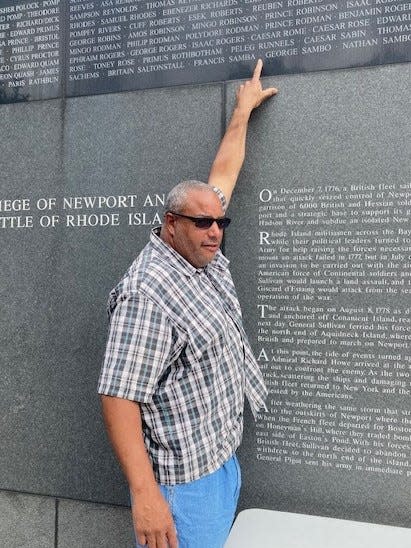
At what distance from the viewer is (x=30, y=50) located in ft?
12.5

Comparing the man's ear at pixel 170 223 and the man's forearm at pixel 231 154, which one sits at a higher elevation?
the man's forearm at pixel 231 154

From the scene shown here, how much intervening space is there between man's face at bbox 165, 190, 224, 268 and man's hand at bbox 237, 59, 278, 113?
961 millimetres

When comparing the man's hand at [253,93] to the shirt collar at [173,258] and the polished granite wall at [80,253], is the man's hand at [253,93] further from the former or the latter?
the shirt collar at [173,258]

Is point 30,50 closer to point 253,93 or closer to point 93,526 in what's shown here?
point 253,93

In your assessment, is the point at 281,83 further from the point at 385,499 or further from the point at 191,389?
the point at 385,499

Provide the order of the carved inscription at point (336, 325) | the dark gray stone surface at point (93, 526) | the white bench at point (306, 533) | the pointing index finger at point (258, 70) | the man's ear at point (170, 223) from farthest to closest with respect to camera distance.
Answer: the dark gray stone surface at point (93, 526)
the pointing index finger at point (258, 70)
the carved inscription at point (336, 325)
the white bench at point (306, 533)
the man's ear at point (170, 223)

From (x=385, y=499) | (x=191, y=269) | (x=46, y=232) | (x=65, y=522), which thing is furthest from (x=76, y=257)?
(x=385, y=499)

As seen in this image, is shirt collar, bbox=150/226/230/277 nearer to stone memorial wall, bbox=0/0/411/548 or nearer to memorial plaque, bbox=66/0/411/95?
stone memorial wall, bbox=0/0/411/548

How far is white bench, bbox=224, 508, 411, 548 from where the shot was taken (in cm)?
275

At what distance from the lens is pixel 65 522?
3.60 metres

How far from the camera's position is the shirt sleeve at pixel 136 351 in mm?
2225

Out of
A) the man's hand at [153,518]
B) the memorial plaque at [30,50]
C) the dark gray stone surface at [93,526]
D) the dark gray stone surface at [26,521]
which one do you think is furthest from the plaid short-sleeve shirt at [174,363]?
the memorial plaque at [30,50]

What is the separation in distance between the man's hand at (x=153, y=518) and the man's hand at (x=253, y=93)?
79.2 inches

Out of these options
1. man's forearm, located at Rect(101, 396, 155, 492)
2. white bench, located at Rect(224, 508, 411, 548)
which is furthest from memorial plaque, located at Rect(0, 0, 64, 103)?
white bench, located at Rect(224, 508, 411, 548)
